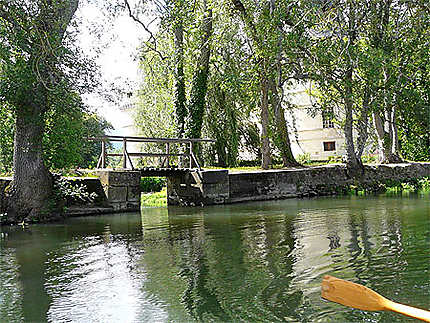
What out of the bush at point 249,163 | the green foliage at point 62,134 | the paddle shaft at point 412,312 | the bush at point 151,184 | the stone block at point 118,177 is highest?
the green foliage at point 62,134

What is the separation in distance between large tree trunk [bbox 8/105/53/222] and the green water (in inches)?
30.5

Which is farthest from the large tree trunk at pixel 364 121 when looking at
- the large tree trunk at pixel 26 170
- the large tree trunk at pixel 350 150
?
the large tree trunk at pixel 26 170

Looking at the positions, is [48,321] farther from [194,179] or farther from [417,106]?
[417,106]

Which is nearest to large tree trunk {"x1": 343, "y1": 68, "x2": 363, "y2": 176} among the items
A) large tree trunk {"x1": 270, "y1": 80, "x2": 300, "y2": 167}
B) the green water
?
large tree trunk {"x1": 270, "y1": 80, "x2": 300, "y2": 167}

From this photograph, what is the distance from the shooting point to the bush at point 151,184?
71.1ft

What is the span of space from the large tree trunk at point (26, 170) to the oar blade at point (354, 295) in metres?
10.6

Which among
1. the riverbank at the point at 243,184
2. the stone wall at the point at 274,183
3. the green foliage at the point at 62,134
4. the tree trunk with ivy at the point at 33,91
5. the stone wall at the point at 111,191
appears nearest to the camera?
the tree trunk with ivy at the point at 33,91

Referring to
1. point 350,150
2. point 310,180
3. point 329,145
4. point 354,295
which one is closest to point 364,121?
point 350,150

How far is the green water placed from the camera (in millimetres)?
5188

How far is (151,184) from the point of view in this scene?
71.8ft

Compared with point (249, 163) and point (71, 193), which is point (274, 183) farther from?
point (71, 193)

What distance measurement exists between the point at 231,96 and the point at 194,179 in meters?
6.20

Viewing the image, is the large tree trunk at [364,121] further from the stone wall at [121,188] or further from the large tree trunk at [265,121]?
the stone wall at [121,188]

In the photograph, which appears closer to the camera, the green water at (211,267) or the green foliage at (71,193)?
the green water at (211,267)
